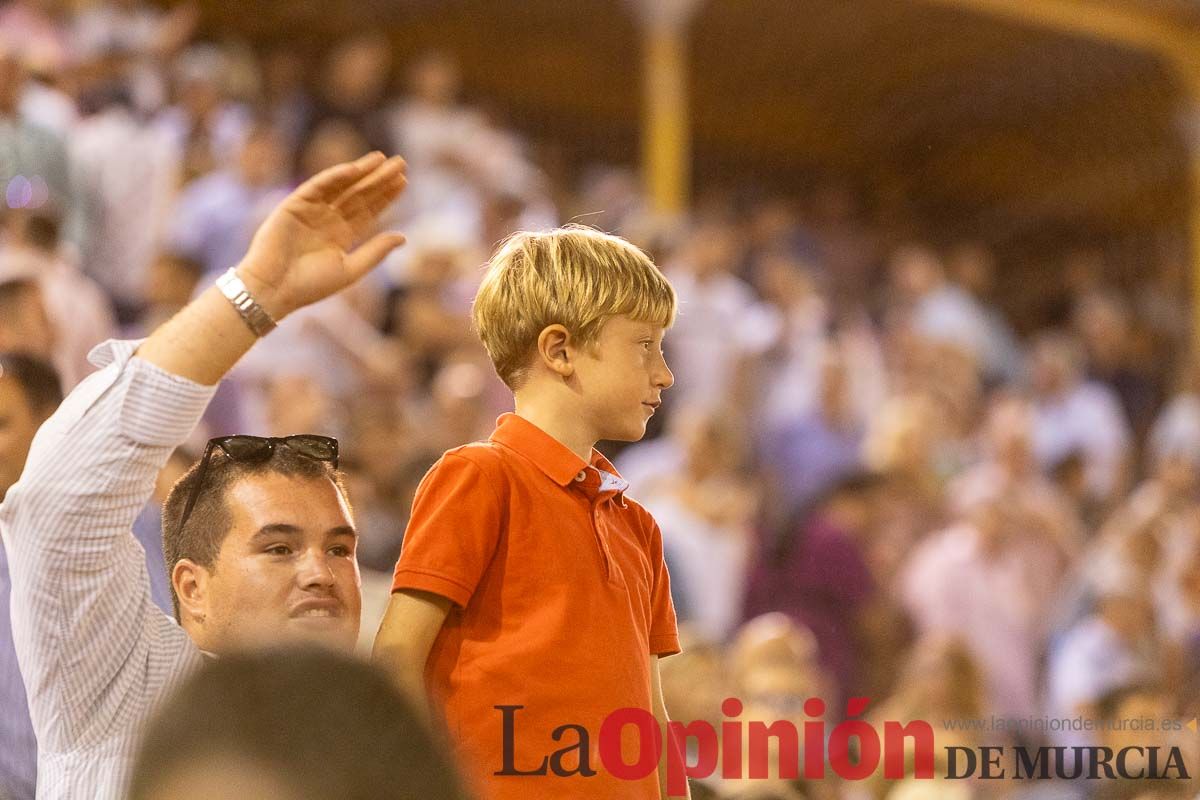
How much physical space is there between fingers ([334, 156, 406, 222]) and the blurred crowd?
1.10 metres

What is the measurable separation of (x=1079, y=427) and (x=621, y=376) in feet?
21.0

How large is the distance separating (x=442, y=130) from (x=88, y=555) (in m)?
5.54

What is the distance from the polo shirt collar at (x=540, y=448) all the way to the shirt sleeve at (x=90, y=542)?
1.44ft

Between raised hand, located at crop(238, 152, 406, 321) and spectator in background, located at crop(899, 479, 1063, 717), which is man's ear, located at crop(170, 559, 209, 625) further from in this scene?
spectator in background, located at crop(899, 479, 1063, 717)

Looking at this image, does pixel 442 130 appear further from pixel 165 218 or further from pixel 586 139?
pixel 586 139

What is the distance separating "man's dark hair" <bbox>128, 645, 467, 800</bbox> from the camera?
632 mm

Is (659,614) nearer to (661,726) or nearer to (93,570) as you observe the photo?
(661,726)

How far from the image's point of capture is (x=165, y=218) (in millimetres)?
5152

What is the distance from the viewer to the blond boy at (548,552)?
5.35 feet

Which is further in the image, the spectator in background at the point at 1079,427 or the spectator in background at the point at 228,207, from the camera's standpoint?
the spectator in background at the point at 1079,427

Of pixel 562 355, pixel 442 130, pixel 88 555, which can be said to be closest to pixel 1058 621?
pixel 442 130

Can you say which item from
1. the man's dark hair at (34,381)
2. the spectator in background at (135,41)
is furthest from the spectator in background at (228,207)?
the man's dark hair at (34,381)

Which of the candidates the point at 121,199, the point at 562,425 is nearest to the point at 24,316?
the point at 121,199

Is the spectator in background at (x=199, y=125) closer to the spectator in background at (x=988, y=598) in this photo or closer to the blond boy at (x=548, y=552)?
the spectator in background at (x=988, y=598)
